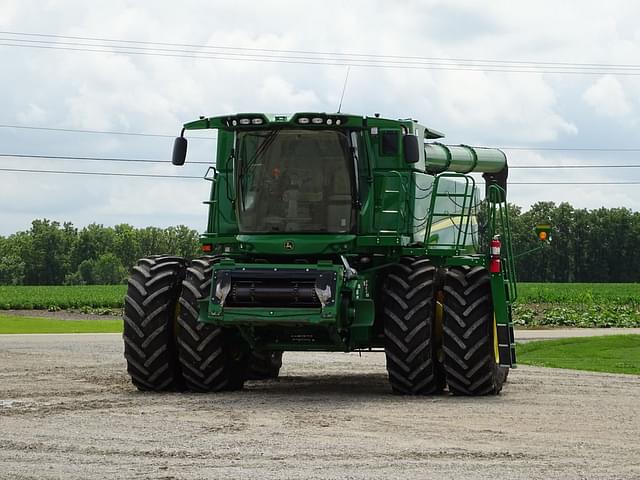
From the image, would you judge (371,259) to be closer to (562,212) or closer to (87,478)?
(87,478)

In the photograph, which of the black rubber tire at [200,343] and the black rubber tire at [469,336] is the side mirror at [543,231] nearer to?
the black rubber tire at [469,336]

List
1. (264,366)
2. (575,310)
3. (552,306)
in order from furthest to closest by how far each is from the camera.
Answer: (552,306), (575,310), (264,366)

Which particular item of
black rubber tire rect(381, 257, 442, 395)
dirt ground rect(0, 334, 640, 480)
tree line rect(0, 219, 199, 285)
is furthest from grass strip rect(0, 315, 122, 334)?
tree line rect(0, 219, 199, 285)

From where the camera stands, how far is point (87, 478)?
403 inches

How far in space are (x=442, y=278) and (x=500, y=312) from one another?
1071 millimetres

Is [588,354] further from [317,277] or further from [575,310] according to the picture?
[575,310]

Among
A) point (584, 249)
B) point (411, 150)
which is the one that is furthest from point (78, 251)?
point (411, 150)

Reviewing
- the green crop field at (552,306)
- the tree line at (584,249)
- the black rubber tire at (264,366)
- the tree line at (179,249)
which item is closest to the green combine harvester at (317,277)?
the black rubber tire at (264,366)

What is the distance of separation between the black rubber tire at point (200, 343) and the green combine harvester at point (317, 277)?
2 centimetres

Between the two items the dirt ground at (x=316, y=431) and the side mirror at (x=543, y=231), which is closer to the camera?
the dirt ground at (x=316, y=431)

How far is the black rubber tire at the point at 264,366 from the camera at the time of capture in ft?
67.3

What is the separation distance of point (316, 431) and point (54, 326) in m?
33.6

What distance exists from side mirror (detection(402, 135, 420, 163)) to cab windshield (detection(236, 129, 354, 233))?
0.81 metres

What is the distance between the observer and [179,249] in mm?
143125
